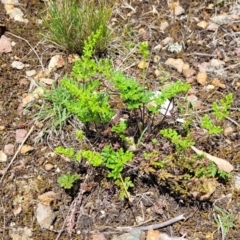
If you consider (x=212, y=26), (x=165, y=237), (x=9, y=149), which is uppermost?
(x=212, y=26)

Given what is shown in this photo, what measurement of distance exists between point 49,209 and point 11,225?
183 millimetres

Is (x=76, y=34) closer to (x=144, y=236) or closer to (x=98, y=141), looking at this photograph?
(x=98, y=141)

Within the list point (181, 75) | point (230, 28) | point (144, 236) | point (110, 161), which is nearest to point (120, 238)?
point (144, 236)

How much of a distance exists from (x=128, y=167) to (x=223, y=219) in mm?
491

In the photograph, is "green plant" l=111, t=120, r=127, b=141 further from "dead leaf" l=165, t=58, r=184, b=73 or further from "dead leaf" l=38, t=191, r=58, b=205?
"dead leaf" l=165, t=58, r=184, b=73

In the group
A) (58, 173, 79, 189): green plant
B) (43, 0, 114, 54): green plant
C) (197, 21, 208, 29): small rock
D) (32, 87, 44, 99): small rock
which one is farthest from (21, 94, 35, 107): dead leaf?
(197, 21, 208, 29): small rock

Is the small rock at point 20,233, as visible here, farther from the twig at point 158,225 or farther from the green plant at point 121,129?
the green plant at point 121,129

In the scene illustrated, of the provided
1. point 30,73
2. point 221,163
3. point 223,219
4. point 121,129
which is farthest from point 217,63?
point 30,73

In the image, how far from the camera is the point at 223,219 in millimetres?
2289

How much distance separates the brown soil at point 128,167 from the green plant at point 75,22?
0.29 feet

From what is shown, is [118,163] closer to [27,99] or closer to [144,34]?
[27,99]

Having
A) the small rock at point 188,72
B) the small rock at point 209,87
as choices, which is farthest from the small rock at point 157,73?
the small rock at point 209,87

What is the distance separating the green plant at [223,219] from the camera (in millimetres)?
2268

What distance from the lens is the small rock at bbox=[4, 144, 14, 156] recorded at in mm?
2480
